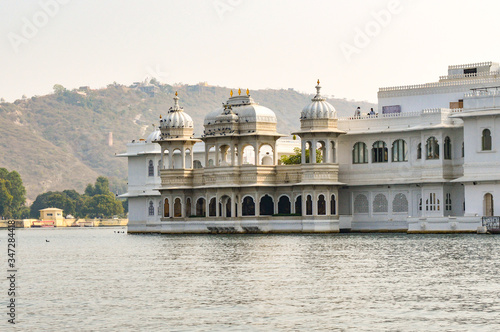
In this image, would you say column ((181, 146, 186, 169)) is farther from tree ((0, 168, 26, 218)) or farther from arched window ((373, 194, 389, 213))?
tree ((0, 168, 26, 218))

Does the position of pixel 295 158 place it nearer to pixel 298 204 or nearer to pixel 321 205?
pixel 298 204

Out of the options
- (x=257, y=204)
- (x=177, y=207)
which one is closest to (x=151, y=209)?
(x=177, y=207)

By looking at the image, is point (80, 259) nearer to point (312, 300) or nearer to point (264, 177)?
point (312, 300)

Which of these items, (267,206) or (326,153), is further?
(267,206)

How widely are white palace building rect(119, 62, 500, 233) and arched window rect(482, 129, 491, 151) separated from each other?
0.06 meters

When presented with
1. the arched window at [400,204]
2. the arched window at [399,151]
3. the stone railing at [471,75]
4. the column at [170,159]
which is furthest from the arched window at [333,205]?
the column at [170,159]

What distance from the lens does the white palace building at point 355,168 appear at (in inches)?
2576

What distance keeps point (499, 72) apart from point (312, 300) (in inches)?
1873

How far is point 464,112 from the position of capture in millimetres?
65312

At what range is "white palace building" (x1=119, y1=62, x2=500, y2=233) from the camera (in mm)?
65438

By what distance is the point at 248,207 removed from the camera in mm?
76500

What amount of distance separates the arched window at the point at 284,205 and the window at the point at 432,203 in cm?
1054

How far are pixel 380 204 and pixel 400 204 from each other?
1641mm

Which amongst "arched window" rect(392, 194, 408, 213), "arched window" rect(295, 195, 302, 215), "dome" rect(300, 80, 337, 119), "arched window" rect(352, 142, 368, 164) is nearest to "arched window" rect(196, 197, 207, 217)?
"arched window" rect(295, 195, 302, 215)
